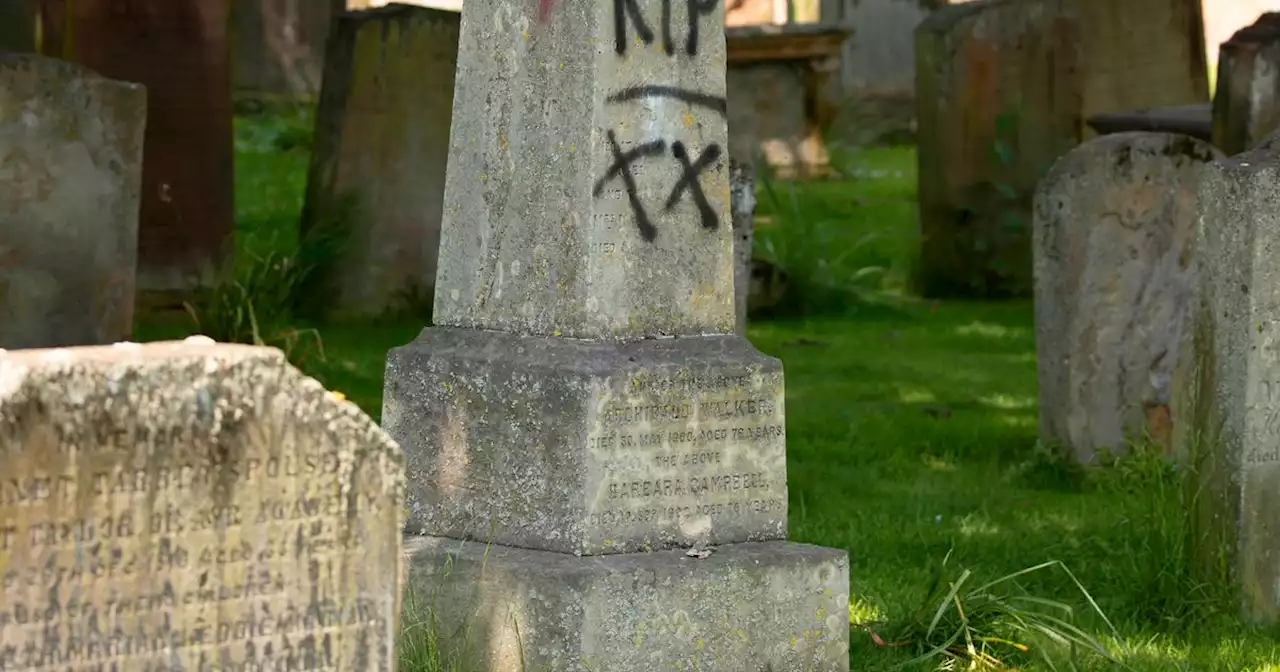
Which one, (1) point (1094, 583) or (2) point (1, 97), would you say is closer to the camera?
(1) point (1094, 583)

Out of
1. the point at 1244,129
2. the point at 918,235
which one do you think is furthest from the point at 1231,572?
the point at 918,235

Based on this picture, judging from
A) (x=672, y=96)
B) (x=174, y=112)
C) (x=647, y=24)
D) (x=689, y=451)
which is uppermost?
(x=174, y=112)

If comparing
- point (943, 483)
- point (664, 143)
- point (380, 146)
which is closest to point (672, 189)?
point (664, 143)

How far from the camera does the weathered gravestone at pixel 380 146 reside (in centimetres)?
1098

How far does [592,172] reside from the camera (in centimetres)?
516

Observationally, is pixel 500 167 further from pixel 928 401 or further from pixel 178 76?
pixel 178 76

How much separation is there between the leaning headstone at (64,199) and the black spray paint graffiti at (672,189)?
3.02m

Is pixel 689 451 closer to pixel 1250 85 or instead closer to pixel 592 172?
pixel 592 172

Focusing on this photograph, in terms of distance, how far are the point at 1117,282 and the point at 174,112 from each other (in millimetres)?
4733

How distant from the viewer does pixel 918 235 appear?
43.6 ft

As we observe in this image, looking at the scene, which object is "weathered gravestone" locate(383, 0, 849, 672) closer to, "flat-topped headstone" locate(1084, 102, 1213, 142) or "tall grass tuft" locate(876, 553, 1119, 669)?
"tall grass tuft" locate(876, 553, 1119, 669)

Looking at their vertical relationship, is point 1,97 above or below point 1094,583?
above

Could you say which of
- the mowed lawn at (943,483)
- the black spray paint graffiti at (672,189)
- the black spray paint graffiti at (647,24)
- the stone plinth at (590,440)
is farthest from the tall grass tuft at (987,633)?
the black spray paint graffiti at (647,24)

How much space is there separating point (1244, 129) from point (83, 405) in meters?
5.93
